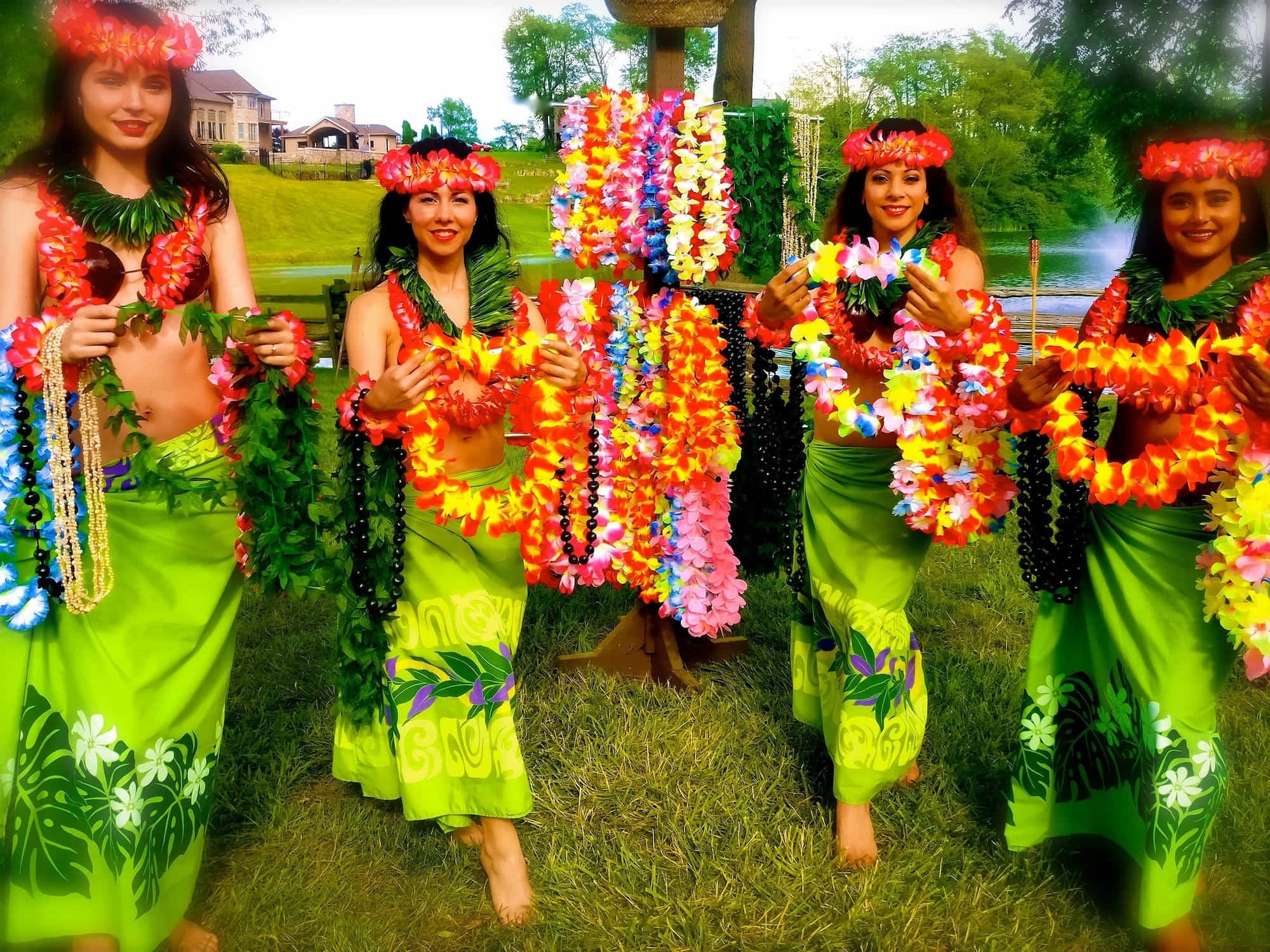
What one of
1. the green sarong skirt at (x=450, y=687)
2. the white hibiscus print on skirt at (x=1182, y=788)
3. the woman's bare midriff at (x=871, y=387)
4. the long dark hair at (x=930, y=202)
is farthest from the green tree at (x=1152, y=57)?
the green sarong skirt at (x=450, y=687)

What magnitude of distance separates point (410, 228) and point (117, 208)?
0.92m

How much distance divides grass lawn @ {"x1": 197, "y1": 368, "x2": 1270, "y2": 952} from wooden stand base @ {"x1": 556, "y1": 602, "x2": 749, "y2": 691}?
112 mm

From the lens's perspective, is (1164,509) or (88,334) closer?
(88,334)

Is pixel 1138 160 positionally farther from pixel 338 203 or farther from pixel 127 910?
pixel 338 203

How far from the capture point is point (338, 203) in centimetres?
1609

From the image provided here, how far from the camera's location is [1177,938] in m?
3.04

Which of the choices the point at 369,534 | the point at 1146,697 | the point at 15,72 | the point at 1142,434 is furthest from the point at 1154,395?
the point at 15,72

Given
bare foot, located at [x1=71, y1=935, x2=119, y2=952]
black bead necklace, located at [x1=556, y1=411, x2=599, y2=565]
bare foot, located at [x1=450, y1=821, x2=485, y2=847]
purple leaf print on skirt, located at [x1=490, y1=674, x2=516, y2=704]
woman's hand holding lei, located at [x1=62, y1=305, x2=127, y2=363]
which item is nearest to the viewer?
woman's hand holding lei, located at [x1=62, y1=305, x2=127, y2=363]

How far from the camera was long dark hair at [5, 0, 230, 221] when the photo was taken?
2.81 metres

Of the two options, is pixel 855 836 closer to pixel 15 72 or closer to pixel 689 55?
pixel 15 72

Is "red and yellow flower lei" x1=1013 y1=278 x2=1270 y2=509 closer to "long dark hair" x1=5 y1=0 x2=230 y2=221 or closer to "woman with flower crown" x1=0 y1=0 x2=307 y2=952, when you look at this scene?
"woman with flower crown" x1=0 y1=0 x2=307 y2=952

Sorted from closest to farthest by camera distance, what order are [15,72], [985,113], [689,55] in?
[15,72] < [985,113] < [689,55]

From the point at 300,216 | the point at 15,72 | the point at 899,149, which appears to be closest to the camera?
the point at 899,149

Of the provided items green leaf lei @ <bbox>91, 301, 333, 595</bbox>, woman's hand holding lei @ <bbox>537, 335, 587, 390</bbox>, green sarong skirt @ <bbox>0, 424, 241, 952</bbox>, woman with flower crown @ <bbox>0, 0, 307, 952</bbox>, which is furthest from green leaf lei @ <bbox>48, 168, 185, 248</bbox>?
woman's hand holding lei @ <bbox>537, 335, 587, 390</bbox>
